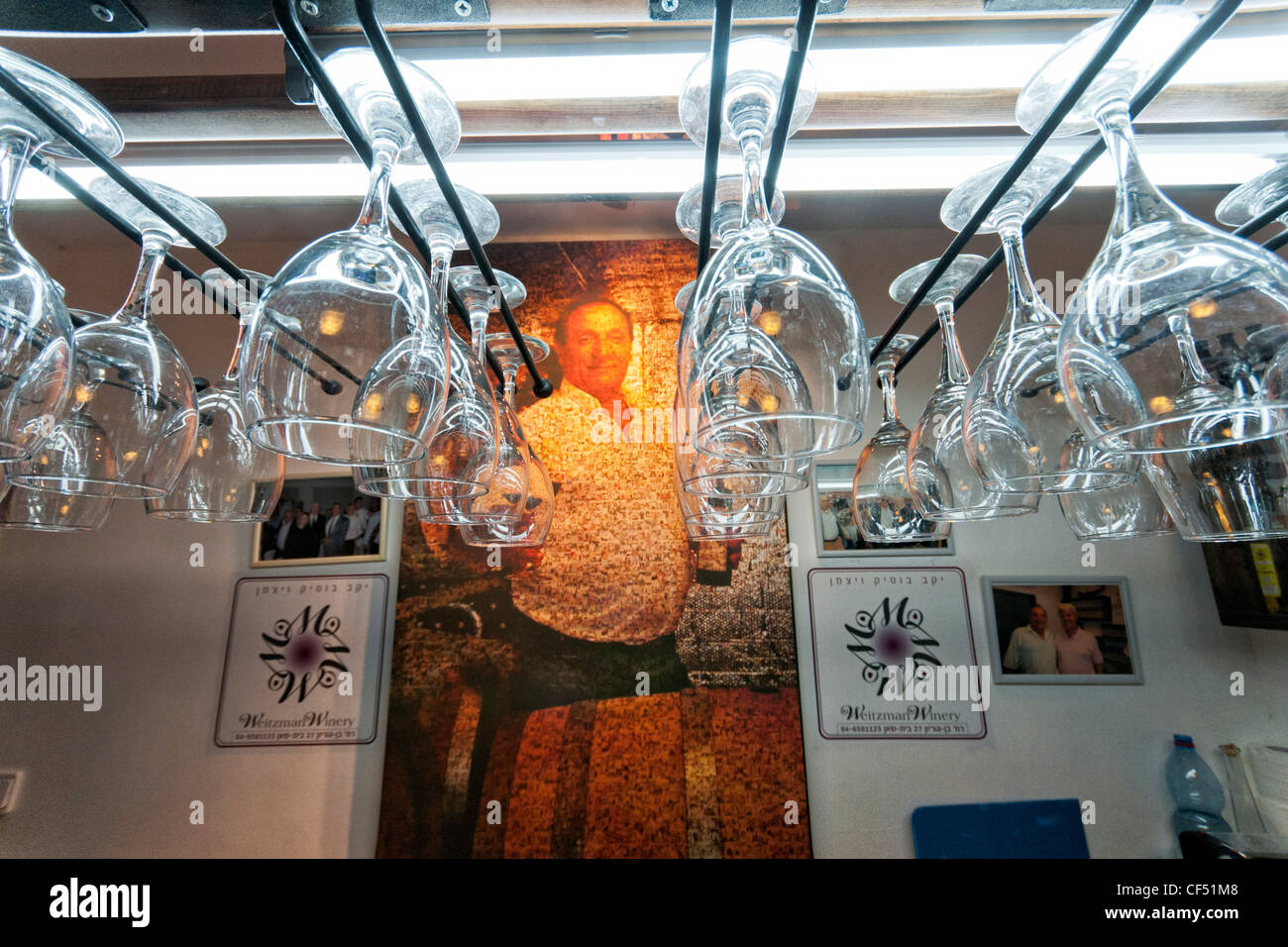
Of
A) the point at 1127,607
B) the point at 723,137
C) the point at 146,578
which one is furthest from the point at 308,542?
the point at 1127,607

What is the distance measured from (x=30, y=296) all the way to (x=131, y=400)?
0.12 m

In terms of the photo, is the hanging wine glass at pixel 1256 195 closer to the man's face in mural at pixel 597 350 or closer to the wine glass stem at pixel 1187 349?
the wine glass stem at pixel 1187 349

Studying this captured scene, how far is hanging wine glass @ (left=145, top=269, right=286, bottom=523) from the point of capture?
1.99ft

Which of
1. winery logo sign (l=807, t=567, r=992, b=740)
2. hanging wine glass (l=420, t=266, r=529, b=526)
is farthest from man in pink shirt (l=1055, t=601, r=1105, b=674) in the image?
hanging wine glass (l=420, t=266, r=529, b=526)

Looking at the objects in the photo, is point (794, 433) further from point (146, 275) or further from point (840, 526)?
point (840, 526)

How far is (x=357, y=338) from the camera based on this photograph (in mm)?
375

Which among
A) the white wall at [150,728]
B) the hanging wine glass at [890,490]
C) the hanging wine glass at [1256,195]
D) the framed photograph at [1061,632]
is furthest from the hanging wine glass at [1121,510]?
the white wall at [150,728]

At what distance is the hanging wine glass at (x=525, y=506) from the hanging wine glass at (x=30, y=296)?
44cm

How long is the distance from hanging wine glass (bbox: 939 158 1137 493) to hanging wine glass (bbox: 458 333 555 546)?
1.78 feet

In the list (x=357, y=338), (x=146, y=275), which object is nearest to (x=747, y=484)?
(x=357, y=338)

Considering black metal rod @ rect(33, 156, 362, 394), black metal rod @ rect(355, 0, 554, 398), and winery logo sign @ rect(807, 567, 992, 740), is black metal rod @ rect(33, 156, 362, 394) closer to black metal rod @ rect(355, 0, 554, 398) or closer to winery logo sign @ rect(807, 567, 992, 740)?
black metal rod @ rect(355, 0, 554, 398)
